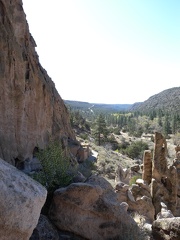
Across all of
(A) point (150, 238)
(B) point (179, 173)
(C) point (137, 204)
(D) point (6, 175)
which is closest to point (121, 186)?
(C) point (137, 204)

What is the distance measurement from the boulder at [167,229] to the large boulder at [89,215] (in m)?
1.02

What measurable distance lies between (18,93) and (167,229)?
10.6m

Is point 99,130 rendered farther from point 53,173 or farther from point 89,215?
point 89,215

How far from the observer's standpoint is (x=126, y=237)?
7262mm

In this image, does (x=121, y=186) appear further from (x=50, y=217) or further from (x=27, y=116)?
(x=50, y=217)

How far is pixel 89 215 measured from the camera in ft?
24.8

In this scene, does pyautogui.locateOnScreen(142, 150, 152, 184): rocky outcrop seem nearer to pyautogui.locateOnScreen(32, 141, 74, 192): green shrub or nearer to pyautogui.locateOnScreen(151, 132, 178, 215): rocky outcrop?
pyautogui.locateOnScreen(151, 132, 178, 215): rocky outcrop

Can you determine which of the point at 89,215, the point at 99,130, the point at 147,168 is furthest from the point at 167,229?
the point at 99,130

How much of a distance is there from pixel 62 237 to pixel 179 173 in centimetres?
1698

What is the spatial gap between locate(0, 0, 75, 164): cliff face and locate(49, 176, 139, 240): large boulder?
18.5ft

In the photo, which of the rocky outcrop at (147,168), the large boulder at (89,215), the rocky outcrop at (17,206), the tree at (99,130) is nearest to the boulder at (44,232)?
the large boulder at (89,215)

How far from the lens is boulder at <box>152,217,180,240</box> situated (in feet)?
25.4

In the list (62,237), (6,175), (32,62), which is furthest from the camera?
(32,62)

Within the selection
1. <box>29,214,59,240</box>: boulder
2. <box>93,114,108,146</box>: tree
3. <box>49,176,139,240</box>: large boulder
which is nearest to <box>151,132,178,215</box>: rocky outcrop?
<box>49,176,139,240</box>: large boulder
